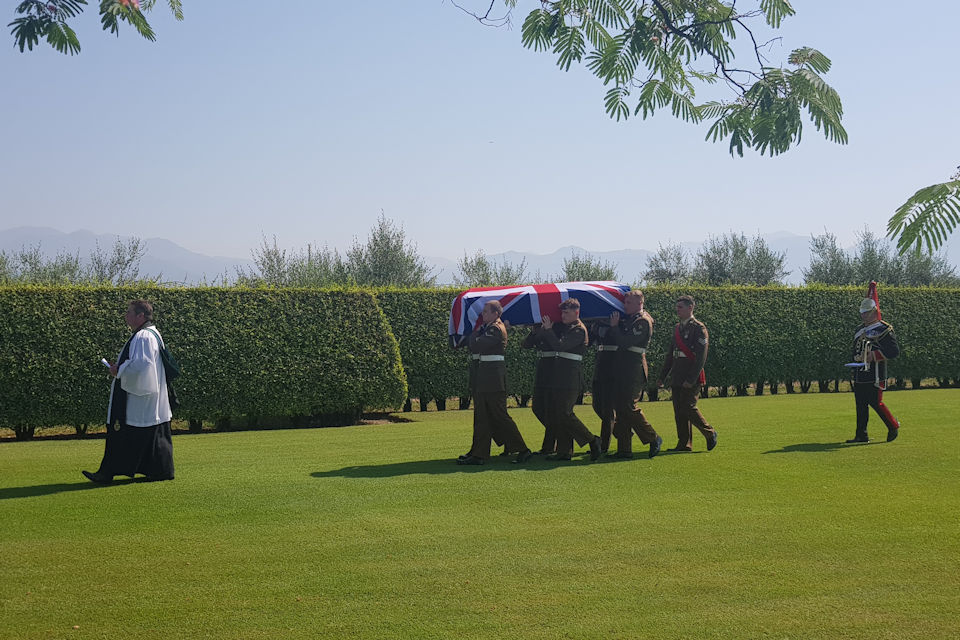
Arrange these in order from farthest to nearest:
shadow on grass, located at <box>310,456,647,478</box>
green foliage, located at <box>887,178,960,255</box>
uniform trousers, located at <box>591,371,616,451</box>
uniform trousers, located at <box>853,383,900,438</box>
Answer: uniform trousers, located at <box>853,383,900,438</box> < uniform trousers, located at <box>591,371,616,451</box> < shadow on grass, located at <box>310,456,647,478</box> < green foliage, located at <box>887,178,960,255</box>

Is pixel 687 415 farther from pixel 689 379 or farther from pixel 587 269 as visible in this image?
pixel 587 269

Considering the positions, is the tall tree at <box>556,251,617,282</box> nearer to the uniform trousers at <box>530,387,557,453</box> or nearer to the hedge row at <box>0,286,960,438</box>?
the hedge row at <box>0,286,960,438</box>

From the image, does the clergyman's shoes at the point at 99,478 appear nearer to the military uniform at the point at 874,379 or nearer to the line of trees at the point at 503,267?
the military uniform at the point at 874,379

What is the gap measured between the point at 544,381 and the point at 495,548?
4694 millimetres

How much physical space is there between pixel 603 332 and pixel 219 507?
5.43m

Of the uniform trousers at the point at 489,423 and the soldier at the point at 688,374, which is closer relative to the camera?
the uniform trousers at the point at 489,423

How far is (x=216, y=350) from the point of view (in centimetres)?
1730

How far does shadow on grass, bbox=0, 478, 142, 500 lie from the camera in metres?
9.20

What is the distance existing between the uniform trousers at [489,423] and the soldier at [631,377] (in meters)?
1.27

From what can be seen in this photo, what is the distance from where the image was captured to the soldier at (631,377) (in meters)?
11.1

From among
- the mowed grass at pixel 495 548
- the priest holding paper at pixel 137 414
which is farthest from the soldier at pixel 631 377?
the priest holding paper at pixel 137 414

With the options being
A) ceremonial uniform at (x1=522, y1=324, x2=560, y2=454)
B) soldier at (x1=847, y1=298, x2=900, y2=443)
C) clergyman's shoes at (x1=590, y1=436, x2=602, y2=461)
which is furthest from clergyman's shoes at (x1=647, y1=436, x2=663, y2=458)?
soldier at (x1=847, y1=298, x2=900, y2=443)

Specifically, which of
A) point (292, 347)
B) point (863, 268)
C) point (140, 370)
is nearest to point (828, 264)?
point (863, 268)

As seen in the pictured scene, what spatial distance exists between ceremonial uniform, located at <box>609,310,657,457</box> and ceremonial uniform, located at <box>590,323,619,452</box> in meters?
0.07
